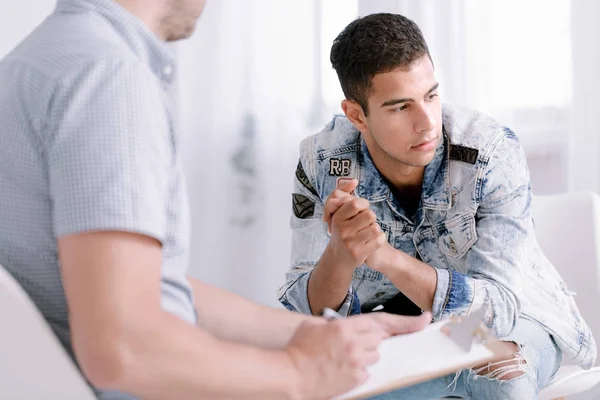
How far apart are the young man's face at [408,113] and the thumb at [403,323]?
2.28 feet

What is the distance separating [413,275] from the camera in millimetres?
1558

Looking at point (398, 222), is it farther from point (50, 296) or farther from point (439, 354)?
point (50, 296)

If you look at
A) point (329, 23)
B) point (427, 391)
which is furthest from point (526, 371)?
point (329, 23)

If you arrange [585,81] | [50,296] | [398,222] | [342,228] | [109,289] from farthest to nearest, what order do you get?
[585,81] → [398,222] → [342,228] → [50,296] → [109,289]

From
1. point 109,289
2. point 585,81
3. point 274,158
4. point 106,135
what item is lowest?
point 274,158

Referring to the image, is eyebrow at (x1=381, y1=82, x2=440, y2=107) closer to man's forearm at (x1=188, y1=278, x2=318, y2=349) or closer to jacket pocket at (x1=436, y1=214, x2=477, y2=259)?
jacket pocket at (x1=436, y1=214, x2=477, y2=259)

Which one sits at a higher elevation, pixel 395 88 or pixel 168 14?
pixel 168 14

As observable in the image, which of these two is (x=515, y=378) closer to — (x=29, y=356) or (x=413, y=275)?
(x=413, y=275)

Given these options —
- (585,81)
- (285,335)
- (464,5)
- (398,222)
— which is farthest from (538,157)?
(285,335)

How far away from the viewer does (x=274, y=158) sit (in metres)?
2.52

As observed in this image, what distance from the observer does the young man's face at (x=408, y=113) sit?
168 cm

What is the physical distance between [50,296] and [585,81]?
201 centimetres

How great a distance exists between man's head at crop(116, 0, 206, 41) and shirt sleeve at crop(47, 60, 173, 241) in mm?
137

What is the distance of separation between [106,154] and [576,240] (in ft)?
4.80
